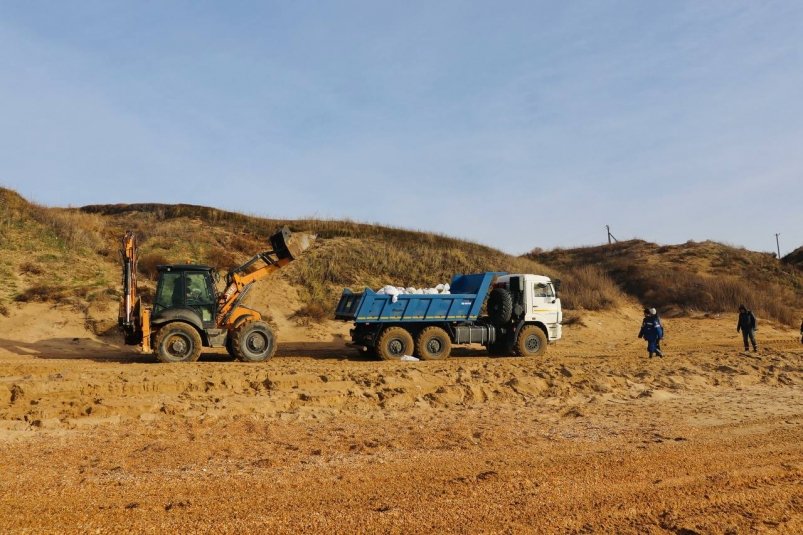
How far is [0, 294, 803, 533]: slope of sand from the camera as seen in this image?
5.32 metres

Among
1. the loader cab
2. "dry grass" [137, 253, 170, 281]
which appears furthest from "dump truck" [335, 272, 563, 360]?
"dry grass" [137, 253, 170, 281]

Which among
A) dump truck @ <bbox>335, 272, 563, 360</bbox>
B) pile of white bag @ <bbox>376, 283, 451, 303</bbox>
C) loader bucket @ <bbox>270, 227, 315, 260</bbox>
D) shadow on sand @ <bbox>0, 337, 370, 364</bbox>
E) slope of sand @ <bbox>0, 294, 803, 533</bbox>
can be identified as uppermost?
loader bucket @ <bbox>270, 227, 315, 260</bbox>

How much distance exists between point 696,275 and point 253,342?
3111 cm

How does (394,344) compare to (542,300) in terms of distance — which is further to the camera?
(542,300)

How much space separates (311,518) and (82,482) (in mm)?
2772

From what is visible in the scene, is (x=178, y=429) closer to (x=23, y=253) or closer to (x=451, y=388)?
(x=451, y=388)

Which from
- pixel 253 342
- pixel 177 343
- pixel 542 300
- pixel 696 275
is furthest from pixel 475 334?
pixel 696 275

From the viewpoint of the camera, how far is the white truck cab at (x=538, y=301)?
18.1 m

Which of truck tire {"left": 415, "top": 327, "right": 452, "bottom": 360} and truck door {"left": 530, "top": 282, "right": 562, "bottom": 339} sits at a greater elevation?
truck door {"left": 530, "top": 282, "right": 562, "bottom": 339}

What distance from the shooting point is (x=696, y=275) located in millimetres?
36656

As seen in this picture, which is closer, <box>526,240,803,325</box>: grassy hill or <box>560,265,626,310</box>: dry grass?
<box>560,265,626,310</box>: dry grass

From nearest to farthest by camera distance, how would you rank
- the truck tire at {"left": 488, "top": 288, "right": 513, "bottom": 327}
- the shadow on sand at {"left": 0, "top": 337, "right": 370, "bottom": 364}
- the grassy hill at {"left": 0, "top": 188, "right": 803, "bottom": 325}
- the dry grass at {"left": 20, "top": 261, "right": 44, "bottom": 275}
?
the shadow on sand at {"left": 0, "top": 337, "right": 370, "bottom": 364}, the truck tire at {"left": 488, "top": 288, "right": 513, "bottom": 327}, the dry grass at {"left": 20, "top": 261, "right": 44, "bottom": 275}, the grassy hill at {"left": 0, "top": 188, "right": 803, "bottom": 325}

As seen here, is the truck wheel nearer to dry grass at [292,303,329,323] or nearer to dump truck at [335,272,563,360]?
dump truck at [335,272,563,360]

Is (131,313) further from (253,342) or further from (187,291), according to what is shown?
(253,342)
